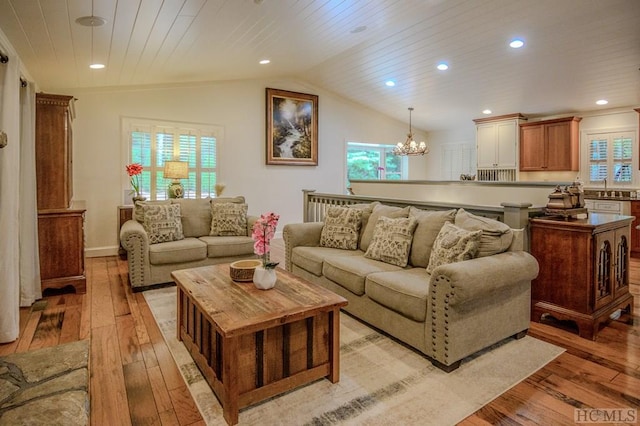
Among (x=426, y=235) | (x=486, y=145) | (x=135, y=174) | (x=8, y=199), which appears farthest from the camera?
(x=486, y=145)

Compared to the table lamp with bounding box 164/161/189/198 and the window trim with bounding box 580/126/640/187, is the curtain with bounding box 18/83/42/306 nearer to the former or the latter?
the table lamp with bounding box 164/161/189/198

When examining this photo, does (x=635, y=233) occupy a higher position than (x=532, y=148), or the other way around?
(x=532, y=148)

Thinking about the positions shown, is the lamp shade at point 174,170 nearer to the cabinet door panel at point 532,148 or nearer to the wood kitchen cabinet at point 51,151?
Answer: the wood kitchen cabinet at point 51,151

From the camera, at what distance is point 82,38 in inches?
125

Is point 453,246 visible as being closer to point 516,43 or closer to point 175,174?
point 516,43

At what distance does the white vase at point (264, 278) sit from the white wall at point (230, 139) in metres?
4.46

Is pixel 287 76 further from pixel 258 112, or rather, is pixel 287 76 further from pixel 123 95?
pixel 123 95

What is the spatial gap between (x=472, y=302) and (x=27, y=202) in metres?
3.79

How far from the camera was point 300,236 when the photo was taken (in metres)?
4.07

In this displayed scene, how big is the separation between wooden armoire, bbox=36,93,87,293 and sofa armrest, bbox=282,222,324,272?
2146mm

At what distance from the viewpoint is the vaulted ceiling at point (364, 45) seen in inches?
123

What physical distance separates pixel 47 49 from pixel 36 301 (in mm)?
Answer: 2339

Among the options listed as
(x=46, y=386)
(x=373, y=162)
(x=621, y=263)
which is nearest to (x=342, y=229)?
(x=621, y=263)

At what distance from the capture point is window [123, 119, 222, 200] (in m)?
6.02
